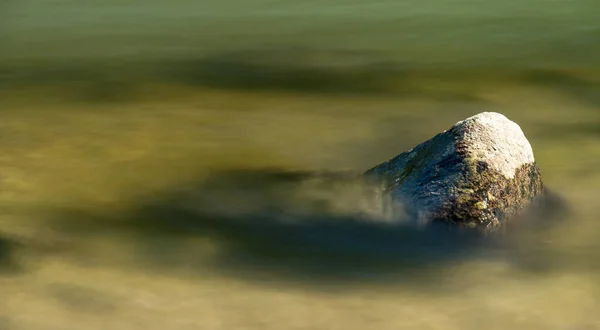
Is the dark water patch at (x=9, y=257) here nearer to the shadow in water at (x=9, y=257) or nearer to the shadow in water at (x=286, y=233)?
the shadow in water at (x=9, y=257)

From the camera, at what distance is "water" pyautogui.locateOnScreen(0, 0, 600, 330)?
3.97m

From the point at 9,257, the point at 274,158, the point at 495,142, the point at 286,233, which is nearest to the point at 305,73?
the point at 274,158

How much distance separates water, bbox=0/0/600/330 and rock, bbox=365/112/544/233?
11cm

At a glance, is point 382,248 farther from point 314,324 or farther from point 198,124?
point 198,124

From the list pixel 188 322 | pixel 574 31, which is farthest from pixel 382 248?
pixel 574 31

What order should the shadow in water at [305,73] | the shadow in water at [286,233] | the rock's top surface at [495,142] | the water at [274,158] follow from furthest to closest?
the shadow in water at [305,73] → the rock's top surface at [495,142] → the shadow in water at [286,233] → the water at [274,158]

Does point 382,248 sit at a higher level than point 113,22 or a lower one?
lower

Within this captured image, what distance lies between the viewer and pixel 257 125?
21.3ft

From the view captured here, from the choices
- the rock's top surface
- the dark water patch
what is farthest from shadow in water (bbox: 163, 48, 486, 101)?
the dark water patch

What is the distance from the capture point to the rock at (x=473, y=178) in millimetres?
4352

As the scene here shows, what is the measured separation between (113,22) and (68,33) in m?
0.55

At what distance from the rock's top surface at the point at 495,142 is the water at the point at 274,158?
0.31 metres

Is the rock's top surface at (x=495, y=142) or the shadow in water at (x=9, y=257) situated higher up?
the rock's top surface at (x=495, y=142)

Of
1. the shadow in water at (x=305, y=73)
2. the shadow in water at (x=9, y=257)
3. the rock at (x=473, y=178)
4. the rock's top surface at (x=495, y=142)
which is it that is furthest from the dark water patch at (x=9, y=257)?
the shadow in water at (x=305, y=73)
